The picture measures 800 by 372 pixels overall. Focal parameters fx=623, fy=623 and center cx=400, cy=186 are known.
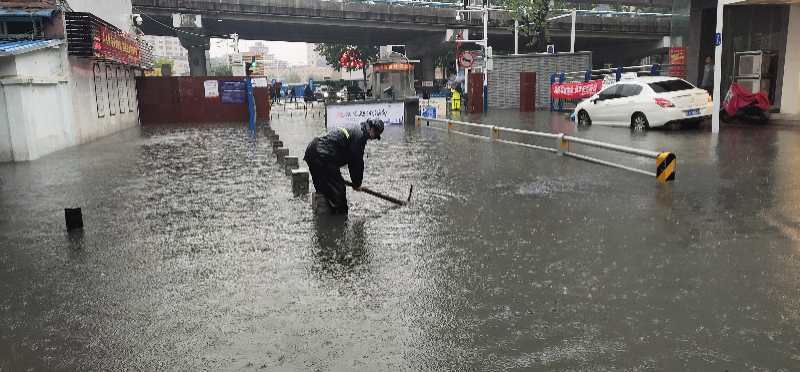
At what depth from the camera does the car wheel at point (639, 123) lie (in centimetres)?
1786

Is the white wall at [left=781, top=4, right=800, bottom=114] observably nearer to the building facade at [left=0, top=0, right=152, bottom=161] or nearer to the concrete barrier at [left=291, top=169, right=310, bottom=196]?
the concrete barrier at [left=291, top=169, right=310, bottom=196]

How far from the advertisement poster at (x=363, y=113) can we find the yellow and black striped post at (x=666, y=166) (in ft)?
42.5

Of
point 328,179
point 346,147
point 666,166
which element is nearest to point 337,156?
point 346,147

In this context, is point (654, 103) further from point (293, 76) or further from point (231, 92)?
point (293, 76)

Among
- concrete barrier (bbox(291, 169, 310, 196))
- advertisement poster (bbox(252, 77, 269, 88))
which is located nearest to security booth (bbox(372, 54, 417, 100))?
advertisement poster (bbox(252, 77, 269, 88))

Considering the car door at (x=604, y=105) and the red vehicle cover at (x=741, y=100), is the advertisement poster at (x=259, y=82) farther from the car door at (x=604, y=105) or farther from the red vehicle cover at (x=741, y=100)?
the red vehicle cover at (x=741, y=100)

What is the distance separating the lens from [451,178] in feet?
35.1

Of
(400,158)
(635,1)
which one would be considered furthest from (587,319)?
(635,1)

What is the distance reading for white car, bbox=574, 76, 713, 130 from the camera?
17.1m

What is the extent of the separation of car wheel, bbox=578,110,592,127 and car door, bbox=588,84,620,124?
0.97 feet

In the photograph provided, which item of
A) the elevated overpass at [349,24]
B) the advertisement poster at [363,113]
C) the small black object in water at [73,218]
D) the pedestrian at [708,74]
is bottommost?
the small black object in water at [73,218]

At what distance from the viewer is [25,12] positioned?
1602 cm

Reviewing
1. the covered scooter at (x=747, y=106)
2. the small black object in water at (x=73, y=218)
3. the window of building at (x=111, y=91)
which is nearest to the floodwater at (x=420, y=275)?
the small black object in water at (x=73, y=218)

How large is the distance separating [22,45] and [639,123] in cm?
1621
